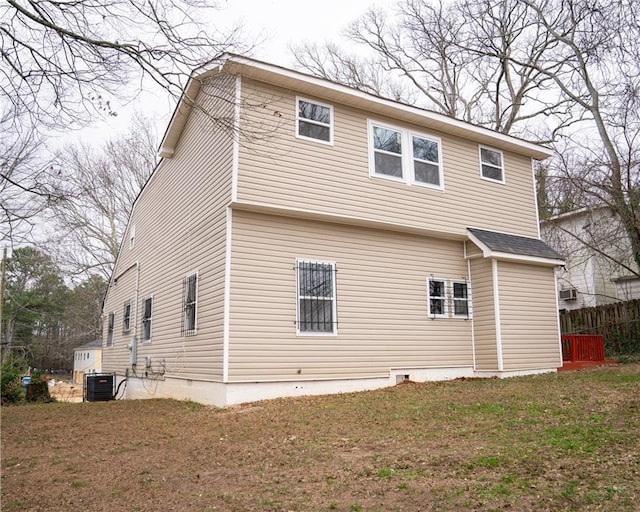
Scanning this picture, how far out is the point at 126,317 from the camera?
672 inches

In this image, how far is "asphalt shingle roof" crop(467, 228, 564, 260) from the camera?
1201 cm

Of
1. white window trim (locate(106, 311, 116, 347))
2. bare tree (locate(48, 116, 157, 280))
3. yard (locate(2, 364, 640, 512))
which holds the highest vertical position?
bare tree (locate(48, 116, 157, 280))

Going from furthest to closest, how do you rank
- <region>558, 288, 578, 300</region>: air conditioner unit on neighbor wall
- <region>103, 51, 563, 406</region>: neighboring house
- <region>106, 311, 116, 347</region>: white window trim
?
<region>558, 288, 578, 300</region>: air conditioner unit on neighbor wall → <region>106, 311, 116, 347</region>: white window trim → <region>103, 51, 563, 406</region>: neighboring house

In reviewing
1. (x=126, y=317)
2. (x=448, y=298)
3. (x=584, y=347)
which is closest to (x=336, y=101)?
(x=448, y=298)

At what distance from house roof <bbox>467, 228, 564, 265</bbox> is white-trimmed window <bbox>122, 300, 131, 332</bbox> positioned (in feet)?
34.2

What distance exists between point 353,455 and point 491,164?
966cm

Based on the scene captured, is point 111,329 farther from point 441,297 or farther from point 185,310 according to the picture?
point 441,297

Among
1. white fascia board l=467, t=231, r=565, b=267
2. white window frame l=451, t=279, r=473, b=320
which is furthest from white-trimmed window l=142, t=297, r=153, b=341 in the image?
white fascia board l=467, t=231, r=565, b=267

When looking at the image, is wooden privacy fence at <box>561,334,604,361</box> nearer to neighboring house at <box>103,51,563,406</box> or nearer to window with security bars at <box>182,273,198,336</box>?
neighboring house at <box>103,51,563,406</box>

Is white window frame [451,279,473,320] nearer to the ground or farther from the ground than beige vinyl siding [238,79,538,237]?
nearer to the ground

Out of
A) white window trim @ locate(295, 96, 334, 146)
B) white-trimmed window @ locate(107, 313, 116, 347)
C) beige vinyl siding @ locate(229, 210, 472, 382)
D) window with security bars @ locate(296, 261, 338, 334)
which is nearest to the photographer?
beige vinyl siding @ locate(229, 210, 472, 382)

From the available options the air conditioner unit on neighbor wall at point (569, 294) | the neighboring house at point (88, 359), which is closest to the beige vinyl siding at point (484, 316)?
the air conditioner unit on neighbor wall at point (569, 294)

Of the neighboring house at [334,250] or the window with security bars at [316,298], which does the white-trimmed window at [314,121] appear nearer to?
the neighboring house at [334,250]

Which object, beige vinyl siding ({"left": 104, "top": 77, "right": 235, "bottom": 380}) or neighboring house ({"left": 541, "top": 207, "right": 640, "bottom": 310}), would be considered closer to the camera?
beige vinyl siding ({"left": 104, "top": 77, "right": 235, "bottom": 380})
